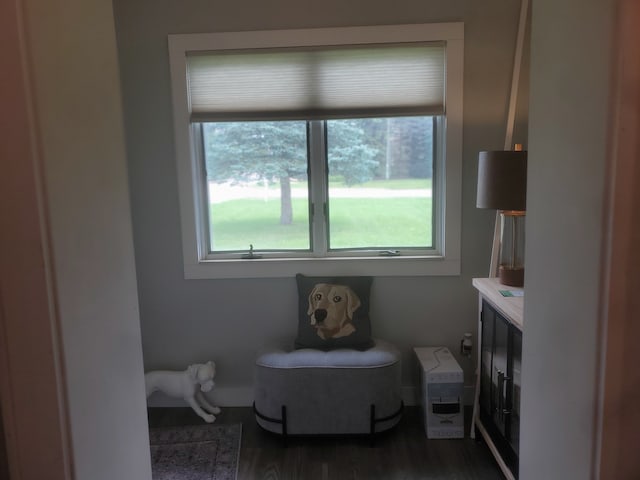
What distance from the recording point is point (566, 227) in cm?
84

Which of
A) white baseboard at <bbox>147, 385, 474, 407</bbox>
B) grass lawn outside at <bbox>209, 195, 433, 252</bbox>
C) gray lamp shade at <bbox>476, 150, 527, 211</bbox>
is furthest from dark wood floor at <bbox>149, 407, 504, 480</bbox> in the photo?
gray lamp shade at <bbox>476, 150, 527, 211</bbox>

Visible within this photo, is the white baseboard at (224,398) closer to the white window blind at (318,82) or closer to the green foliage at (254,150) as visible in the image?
the green foliage at (254,150)

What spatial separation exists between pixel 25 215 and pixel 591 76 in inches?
33.4

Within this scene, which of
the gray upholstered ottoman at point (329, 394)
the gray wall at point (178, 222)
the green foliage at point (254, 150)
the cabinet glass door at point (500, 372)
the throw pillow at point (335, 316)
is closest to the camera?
the cabinet glass door at point (500, 372)

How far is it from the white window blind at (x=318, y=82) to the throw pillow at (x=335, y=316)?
Answer: 1008 mm

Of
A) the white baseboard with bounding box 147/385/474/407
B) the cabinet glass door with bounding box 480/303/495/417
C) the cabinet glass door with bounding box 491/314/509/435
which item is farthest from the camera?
the white baseboard with bounding box 147/385/474/407

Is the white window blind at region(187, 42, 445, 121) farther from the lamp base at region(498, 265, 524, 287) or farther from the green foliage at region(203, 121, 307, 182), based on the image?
the lamp base at region(498, 265, 524, 287)

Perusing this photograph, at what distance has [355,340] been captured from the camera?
→ 2828mm

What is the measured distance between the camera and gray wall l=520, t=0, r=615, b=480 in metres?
0.74

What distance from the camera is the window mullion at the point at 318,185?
2.93 metres

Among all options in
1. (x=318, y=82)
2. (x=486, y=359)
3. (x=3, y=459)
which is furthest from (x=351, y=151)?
(x=3, y=459)

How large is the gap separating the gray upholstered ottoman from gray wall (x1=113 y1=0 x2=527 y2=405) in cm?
43

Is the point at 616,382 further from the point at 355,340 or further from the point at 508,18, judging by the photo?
the point at 508,18

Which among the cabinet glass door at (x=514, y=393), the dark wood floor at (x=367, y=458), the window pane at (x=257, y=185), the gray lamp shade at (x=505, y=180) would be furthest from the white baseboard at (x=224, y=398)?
the gray lamp shade at (x=505, y=180)
